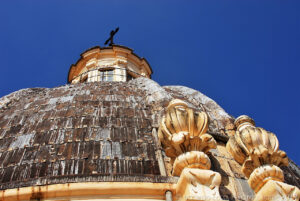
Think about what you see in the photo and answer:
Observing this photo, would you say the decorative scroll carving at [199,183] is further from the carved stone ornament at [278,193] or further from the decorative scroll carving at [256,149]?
the decorative scroll carving at [256,149]

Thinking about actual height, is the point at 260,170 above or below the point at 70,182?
below

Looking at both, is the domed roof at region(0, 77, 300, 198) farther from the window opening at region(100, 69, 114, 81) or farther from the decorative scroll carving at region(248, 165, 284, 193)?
the window opening at region(100, 69, 114, 81)

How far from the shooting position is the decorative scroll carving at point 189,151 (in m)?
5.76

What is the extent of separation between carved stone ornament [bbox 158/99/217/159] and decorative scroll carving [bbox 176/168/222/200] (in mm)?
528

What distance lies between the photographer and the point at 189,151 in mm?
6230

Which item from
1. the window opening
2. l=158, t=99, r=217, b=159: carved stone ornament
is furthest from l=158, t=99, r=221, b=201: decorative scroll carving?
the window opening

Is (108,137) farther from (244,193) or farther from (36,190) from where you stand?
(244,193)

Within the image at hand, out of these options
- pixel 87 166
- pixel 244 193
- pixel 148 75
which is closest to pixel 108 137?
pixel 87 166

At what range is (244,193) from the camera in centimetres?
785

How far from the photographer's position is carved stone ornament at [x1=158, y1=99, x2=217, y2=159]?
20.6ft

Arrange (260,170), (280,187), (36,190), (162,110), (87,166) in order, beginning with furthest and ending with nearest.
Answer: (162,110) < (87,166) < (36,190) < (260,170) < (280,187)

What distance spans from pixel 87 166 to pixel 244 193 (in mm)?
3271

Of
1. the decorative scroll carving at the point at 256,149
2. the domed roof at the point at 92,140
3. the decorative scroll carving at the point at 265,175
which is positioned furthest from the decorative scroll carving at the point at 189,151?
the domed roof at the point at 92,140

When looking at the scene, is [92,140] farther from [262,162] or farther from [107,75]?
[107,75]
